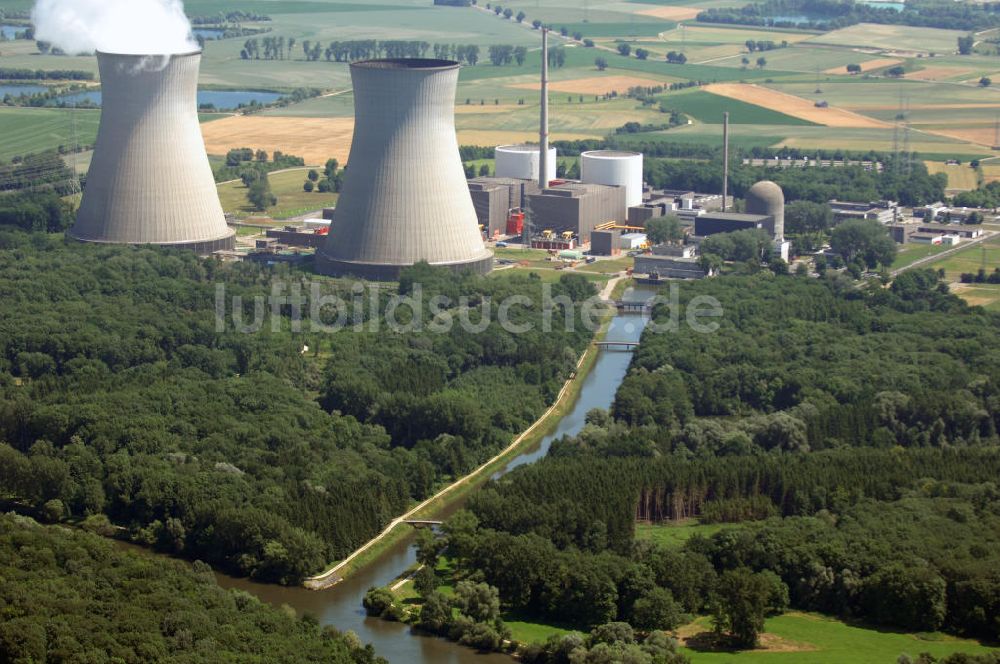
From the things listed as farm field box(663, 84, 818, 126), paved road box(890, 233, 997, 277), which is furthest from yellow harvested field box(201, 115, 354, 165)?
paved road box(890, 233, 997, 277)

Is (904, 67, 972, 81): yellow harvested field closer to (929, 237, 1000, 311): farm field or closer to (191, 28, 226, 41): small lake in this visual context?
(929, 237, 1000, 311): farm field

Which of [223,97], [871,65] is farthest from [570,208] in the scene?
[871,65]

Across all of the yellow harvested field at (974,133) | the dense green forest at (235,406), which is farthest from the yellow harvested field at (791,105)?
the dense green forest at (235,406)

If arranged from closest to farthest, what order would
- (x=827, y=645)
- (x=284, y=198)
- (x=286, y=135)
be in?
(x=827, y=645) < (x=284, y=198) < (x=286, y=135)

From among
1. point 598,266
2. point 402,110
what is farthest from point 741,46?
point 402,110

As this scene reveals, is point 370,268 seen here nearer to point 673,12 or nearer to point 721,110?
point 721,110

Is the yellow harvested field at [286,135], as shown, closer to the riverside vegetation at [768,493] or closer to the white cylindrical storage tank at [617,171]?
the white cylindrical storage tank at [617,171]
